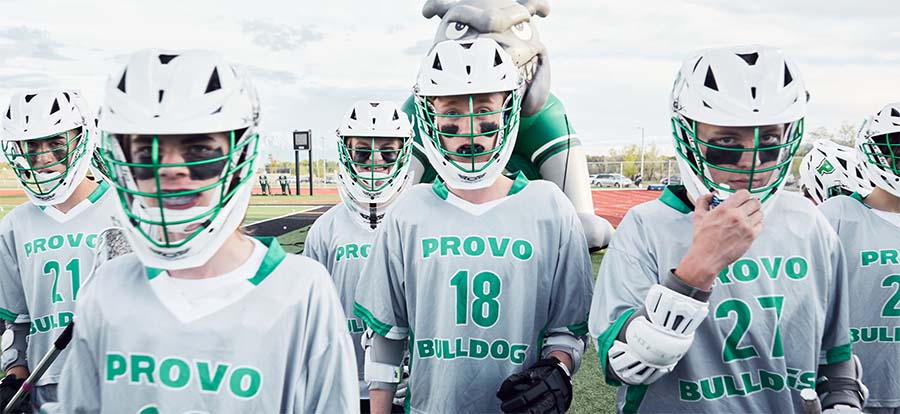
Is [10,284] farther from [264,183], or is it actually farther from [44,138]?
[264,183]

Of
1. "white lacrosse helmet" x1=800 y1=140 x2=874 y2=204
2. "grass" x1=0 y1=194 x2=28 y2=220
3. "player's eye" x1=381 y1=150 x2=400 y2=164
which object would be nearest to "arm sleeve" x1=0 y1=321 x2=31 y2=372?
"player's eye" x1=381 y1=150 x2=400 y2=164

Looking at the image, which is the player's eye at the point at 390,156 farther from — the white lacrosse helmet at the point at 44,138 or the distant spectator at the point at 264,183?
the distant spectator at the point at 264,183

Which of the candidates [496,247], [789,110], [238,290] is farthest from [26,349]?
[789,110]

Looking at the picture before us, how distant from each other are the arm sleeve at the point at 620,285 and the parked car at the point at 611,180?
40.6 meters

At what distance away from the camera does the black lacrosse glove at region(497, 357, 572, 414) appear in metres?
2.12

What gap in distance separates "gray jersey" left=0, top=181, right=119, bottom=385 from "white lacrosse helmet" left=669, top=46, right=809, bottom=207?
2611 millimetres

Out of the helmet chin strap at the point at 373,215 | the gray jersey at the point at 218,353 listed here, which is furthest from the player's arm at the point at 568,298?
the helmet chin strap at the point at 373,215

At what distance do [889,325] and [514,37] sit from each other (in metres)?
4.90

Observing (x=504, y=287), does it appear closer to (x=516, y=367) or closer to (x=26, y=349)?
(x=516, y=367)

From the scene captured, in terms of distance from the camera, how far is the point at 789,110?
1.87 m

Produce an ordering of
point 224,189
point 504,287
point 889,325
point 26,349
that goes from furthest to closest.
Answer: point 26,349
point 889,325
point 504,287
point 224,189

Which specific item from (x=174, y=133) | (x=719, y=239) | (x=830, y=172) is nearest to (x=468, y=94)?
(x=719, y=239)

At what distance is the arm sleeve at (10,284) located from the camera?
313 centimetres

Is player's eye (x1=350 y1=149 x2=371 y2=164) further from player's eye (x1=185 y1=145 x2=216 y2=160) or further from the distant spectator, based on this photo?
the distant spectator
